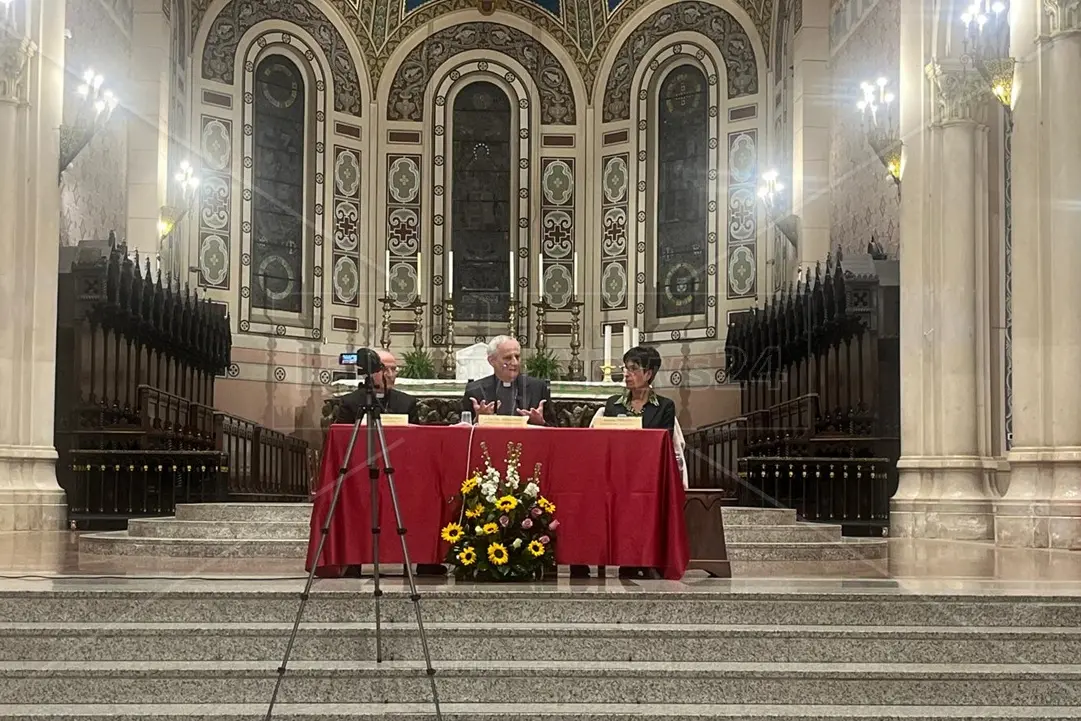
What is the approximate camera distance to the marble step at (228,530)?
10289 mm

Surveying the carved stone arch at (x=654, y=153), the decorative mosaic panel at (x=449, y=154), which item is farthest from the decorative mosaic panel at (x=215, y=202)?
the carved stone arch at (x=654, y=153)

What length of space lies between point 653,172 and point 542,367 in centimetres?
387

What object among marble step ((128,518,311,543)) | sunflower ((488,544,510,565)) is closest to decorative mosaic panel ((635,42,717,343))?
marble step ((128,518,311,543))

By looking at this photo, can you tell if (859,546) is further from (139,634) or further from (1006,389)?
(139,634)

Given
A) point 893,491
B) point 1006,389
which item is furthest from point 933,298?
point 893,491

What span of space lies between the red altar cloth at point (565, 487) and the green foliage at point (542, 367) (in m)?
9.58

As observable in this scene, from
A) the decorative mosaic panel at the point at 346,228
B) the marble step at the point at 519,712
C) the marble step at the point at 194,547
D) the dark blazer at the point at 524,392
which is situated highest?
the decorative mosaic panel at the point at 346,228

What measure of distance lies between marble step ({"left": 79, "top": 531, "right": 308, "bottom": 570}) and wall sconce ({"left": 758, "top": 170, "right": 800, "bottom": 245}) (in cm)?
929

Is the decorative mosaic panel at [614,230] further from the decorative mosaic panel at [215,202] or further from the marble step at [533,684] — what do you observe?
the marble step at [533,684]

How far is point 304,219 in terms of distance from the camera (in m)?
19.8

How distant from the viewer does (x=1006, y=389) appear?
12.4m

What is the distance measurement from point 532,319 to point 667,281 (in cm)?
199

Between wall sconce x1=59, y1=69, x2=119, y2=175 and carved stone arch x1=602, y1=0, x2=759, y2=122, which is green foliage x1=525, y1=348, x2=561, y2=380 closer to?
carved stone arch x1=602, y1=0, x2=759, y2=122

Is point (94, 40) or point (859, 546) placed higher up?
point (94, 40)
